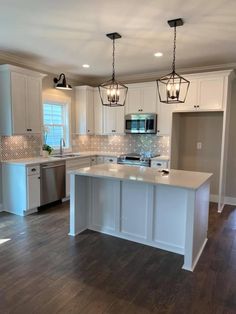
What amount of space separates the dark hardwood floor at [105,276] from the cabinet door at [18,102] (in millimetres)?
1744

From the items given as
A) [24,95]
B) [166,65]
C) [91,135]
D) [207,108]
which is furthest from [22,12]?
[91,135]

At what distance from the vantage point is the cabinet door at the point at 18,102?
4109 mm

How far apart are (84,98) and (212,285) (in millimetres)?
4642

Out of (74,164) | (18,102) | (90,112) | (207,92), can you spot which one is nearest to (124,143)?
(90,112)

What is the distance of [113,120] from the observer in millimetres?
5754

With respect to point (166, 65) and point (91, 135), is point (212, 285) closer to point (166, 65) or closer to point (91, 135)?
point (166, 65)

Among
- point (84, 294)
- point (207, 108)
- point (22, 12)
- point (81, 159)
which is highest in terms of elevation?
point (22, 12)

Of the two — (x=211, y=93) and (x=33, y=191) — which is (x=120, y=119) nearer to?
(x=211, y=93)

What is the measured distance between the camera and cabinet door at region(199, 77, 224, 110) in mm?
4411

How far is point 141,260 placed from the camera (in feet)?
9.26

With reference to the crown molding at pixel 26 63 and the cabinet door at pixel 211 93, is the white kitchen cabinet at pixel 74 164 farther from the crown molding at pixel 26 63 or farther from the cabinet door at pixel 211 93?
the cabinet door at pixel 211 93

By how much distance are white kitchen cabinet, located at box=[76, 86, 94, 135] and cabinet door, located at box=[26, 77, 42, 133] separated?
4.47 feet

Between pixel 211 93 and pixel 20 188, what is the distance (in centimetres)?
382

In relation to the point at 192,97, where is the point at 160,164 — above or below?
below
